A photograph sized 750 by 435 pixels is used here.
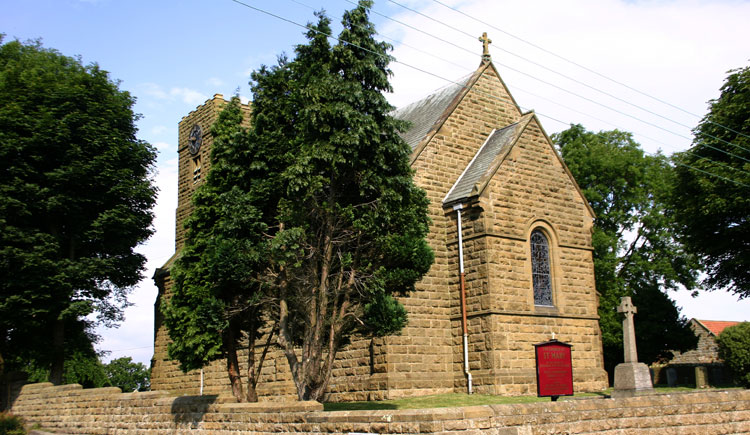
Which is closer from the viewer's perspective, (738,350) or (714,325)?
(738,350)

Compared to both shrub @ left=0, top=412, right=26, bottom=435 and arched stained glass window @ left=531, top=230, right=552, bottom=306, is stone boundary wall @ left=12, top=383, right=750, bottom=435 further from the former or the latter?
arched stained glass window @ left=531, top=230, right=552, bottom=306

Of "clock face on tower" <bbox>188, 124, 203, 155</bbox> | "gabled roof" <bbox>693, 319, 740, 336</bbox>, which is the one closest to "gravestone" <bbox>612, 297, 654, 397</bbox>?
"clock face on tower" <bbox>188, 124, 203, 155</bbox>

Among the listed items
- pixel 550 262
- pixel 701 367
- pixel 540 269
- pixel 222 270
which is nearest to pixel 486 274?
pixel 540 269

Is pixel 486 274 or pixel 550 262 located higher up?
pixel 550 262

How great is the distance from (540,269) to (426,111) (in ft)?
27.3

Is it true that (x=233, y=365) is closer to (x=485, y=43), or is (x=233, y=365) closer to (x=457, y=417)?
(x=457, y=417)

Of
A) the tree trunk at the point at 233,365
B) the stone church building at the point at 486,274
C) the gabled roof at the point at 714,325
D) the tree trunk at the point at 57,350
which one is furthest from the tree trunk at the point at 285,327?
the gabled roof at the point at 714,325

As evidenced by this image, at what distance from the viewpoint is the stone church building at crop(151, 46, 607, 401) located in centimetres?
1952

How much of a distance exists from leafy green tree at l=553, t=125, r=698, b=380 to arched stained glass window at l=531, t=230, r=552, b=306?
1686 cm

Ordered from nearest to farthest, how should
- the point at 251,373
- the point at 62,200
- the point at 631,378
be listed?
the point at 251,373
the point at 631,378
the point at 62,200

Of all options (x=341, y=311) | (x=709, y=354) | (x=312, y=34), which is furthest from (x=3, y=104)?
(x=709, y=354)

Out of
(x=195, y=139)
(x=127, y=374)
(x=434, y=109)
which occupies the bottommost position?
(x=127, y=374)

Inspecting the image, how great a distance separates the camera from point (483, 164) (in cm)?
2189

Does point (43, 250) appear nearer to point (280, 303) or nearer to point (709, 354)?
point (280, 303)
